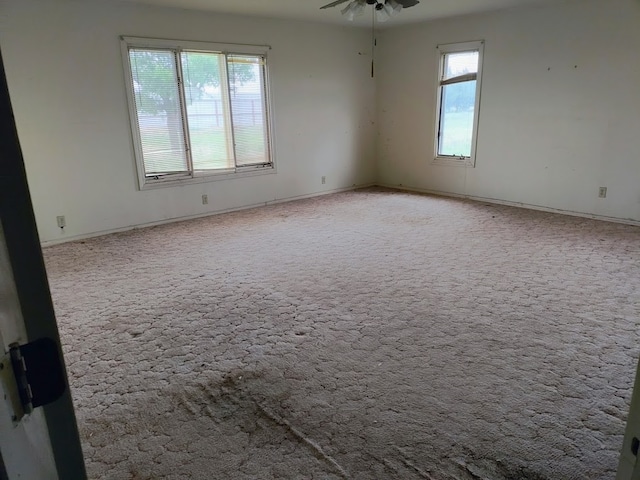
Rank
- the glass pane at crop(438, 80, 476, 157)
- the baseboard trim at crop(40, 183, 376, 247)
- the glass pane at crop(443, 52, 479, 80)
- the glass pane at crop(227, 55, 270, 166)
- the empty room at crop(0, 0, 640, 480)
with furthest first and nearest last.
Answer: the glass pane at crop(438, 80, 476, 157) < the glass pane at crop(443, 52, 479, 80) < the glass pane at crop(227, 55, 270, 166) < the baseboard trim at crop(40, 183, 376, 247) < the empty room at crop(0, 0, 640, 480)

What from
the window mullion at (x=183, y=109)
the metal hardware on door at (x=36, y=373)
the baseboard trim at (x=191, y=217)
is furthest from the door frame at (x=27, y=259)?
the window mullion at (x=183, y=109)

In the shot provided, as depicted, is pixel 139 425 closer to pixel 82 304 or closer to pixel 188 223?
pixel 82 304

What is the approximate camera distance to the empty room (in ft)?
6.28

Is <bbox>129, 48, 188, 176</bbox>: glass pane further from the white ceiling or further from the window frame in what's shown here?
the window frame

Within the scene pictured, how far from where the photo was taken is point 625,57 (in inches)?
188

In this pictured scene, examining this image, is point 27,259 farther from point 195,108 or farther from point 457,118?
point 457,118

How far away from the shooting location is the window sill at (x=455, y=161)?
6.43 m

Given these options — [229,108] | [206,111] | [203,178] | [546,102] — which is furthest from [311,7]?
[546,102]

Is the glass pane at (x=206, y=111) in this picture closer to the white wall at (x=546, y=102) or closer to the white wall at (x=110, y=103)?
the white wall at (x=110, y=103)

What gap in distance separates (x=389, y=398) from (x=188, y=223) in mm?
4078

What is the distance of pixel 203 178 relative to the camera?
5.70m

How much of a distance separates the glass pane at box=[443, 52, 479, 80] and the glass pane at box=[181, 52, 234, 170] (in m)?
3.28

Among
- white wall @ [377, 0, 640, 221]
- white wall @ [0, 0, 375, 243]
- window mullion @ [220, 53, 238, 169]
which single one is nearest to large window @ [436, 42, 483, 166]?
white wall @ [377, 0, 640, 221]

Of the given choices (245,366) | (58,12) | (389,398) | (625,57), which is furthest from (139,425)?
(625,57)
